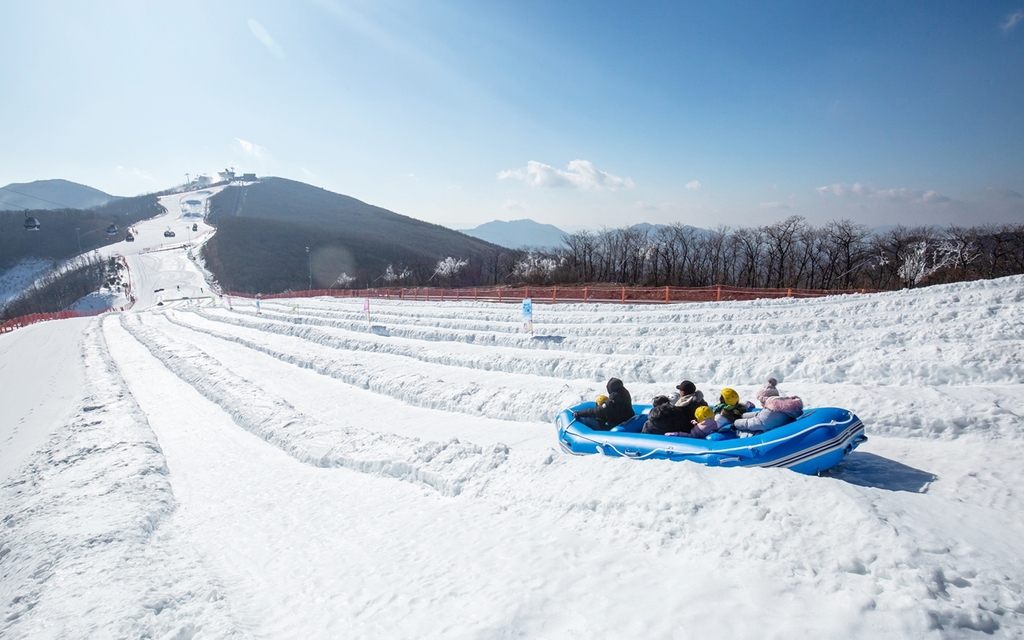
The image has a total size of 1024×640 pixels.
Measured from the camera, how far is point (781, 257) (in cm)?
5031

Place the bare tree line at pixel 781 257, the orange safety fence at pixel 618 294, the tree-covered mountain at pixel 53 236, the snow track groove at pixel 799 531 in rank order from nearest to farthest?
the snow track groove at pixel 799 531, the orange safety fence at pixel 618 294, the bare tree line at pixel 781 257, the tree-covered mountain at pixel 53 236

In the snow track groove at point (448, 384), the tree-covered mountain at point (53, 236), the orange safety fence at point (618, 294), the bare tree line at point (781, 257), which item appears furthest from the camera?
the tree-covered mountain at point (53, 236)

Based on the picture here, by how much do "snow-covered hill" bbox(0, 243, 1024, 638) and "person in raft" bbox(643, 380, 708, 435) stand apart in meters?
1.20

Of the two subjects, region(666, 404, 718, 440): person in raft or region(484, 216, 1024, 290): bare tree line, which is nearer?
region(666, 404, 718, 440): person in raft

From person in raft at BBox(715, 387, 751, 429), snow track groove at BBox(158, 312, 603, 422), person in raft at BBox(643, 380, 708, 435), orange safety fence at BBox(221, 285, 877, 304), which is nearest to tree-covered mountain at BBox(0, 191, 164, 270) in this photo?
orange safety fence at BBox(221, 285, 877, 304)

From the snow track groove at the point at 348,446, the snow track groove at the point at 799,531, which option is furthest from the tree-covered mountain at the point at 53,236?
the snow track groove at the point at 799,531

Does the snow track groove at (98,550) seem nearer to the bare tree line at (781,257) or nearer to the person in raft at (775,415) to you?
the person in raft at (775,415)

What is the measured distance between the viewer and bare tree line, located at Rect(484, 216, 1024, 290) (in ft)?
114

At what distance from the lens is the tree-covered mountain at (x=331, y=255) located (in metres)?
87.6

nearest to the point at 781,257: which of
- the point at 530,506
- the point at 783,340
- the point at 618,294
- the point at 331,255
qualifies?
the point at 618,294

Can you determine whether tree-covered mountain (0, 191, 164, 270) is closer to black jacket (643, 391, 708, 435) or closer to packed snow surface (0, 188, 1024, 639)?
packed snow surface (0, 188, 1024, 639)

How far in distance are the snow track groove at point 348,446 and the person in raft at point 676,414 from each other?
236 cm

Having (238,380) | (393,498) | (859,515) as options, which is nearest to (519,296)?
(238,380)

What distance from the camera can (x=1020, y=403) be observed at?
704cm
